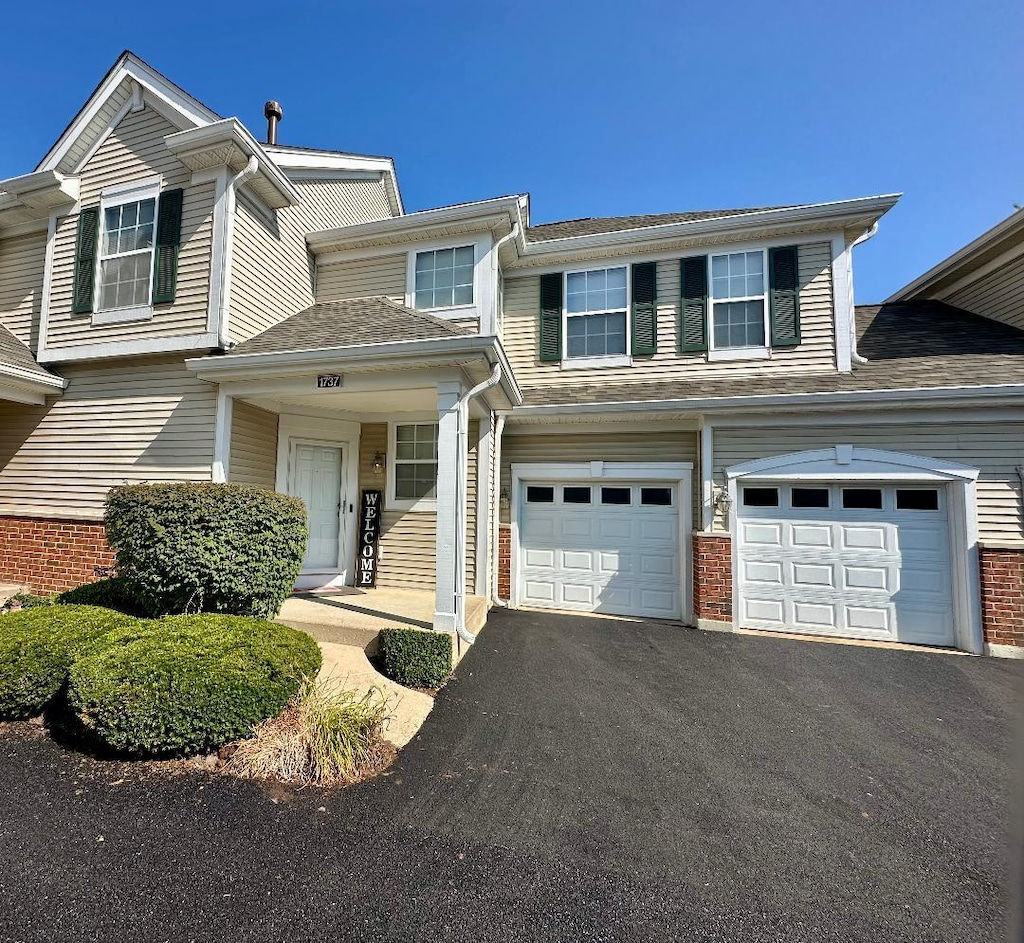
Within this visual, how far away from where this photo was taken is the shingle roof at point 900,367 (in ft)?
21.1

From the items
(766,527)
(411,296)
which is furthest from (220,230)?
(766,527)

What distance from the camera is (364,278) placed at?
25.9ft

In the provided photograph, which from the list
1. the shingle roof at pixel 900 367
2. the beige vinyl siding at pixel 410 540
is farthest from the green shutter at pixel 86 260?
the shingle roof at pixel 900 367

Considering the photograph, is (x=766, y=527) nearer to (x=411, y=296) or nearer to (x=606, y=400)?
(x=606, y=400)

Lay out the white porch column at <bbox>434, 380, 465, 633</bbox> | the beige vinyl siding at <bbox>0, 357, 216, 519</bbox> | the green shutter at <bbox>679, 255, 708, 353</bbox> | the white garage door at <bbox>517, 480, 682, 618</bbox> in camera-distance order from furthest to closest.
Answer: the green shutter at <bbox>679, 255, 708, 353</bbox>
the white garage door at <bbox>517, 480, 682, 618</bbox>
the beige vinyl siding at <bbox>0, 357, 216, 519</bbox>
the white porch column at <bbox>434, 380, 465, 633</bbox>

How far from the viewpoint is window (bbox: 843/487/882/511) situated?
6.46 m

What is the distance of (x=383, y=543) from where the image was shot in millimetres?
7152

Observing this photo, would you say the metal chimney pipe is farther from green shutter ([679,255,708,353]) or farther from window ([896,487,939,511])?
window ([896,487,939,511])

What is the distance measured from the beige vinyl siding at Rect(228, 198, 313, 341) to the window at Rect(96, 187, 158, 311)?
1.28 metres

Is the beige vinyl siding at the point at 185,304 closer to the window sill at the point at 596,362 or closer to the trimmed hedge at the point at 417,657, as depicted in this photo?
the trimmed hedge at the point at 417,657

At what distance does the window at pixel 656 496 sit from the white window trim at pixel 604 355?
209 centimetres

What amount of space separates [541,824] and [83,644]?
12.1ft

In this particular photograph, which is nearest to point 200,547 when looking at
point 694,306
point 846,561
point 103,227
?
point 103,227

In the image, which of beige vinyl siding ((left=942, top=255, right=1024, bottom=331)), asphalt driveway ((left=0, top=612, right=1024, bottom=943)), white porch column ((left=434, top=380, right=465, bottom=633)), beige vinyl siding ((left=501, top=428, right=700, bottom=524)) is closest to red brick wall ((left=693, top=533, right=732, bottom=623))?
beige vinyl siding ((left=501, top=428, right=700, bottom=524))
